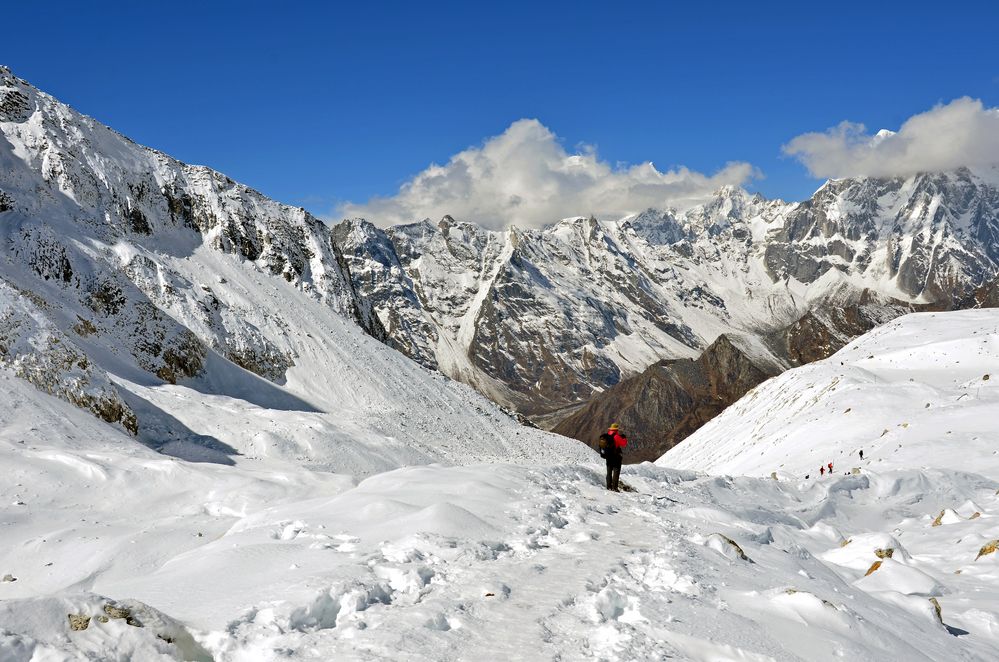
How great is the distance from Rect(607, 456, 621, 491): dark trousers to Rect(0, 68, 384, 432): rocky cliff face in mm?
26227

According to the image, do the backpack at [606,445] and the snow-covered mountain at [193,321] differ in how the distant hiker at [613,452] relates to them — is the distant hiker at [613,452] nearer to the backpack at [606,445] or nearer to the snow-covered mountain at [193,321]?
the backpack at [606,445]

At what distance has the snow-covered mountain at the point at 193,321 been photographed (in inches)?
1565

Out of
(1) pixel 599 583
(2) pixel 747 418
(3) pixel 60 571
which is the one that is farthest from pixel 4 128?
(2) pixel 747 418

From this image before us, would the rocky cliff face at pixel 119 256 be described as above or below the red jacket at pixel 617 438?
above

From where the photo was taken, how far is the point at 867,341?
84.6 m

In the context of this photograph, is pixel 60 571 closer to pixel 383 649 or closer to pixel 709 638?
pixel 383 649

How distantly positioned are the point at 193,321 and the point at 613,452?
5197 cm

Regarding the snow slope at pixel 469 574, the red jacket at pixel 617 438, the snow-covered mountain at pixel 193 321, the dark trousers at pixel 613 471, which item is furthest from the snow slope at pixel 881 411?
the snow-covered mountain at pixel 193 321

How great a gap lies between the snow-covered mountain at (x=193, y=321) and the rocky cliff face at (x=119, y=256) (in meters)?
0.14

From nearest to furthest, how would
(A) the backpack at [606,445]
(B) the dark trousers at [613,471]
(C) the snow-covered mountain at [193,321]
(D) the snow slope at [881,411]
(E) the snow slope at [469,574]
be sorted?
1. (E) the snow slope at [469,574]
2. (A) the backpack at [606,445]
3. (B) the dark trousers at [613,471]
4. (D) the snow slope at [881,411]
5. (C) the snow-covered mountain at [193,321]

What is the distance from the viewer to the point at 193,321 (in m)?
61.5

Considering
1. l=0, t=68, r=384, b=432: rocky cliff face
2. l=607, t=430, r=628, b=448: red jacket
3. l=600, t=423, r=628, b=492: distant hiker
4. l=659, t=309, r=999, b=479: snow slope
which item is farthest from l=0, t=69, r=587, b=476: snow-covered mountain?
l=607, t=430, r=628, b=448: red jacket

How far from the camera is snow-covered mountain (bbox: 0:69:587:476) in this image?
3975 cm

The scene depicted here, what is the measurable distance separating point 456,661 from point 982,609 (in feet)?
34.5
